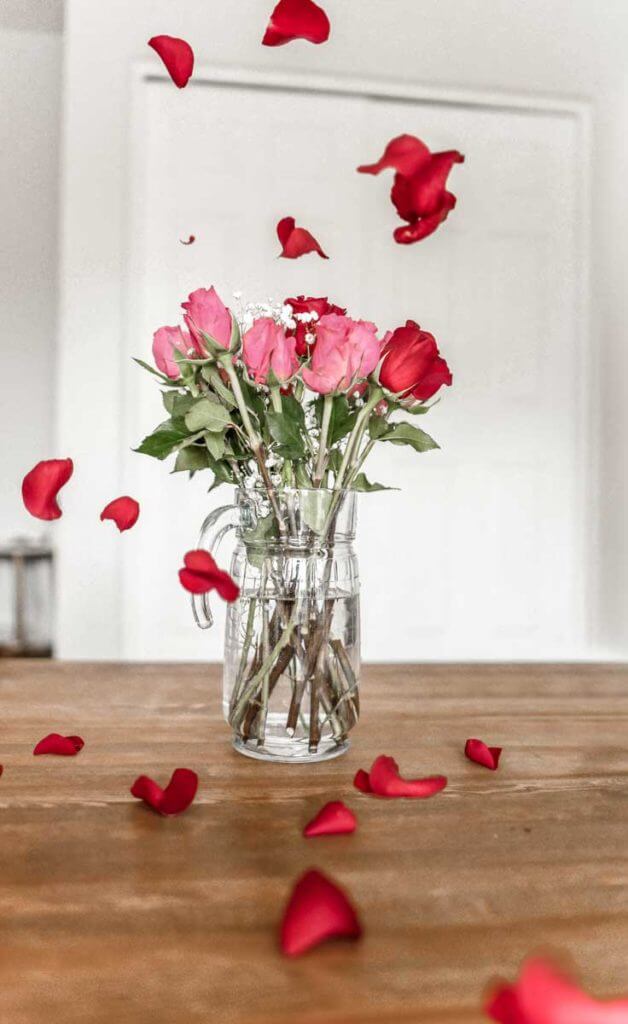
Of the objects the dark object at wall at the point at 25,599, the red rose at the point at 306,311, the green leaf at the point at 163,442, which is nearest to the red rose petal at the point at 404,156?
the red rose at the point at 306,311

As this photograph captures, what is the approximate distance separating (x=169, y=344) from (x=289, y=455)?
0.14 m

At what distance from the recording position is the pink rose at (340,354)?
68 cm

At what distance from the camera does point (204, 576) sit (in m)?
0.61

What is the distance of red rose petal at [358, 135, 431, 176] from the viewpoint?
2.02ft

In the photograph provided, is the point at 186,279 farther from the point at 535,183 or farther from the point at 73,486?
the point at 535,183

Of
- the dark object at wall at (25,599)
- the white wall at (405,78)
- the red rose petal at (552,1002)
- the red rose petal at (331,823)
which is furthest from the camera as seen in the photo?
the dark object at wall at (25,599)

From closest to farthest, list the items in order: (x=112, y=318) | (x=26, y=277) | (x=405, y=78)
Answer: (x=112, y=318) < (x=405, y=78) < (x=26, y=277)

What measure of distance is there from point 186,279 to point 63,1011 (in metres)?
2.76

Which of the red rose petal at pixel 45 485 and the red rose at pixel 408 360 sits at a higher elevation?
the red rose at pixel 408 360

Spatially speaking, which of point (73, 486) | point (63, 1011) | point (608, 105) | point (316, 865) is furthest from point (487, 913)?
point (608, 105)

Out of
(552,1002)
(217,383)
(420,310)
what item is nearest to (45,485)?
(217,383)

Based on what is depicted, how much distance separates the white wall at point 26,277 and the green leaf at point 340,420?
370cm

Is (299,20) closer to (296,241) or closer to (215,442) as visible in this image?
(296,241)

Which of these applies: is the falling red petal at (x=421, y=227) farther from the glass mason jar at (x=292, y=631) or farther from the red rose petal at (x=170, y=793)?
the red rose petal at (x=170, y=793)
